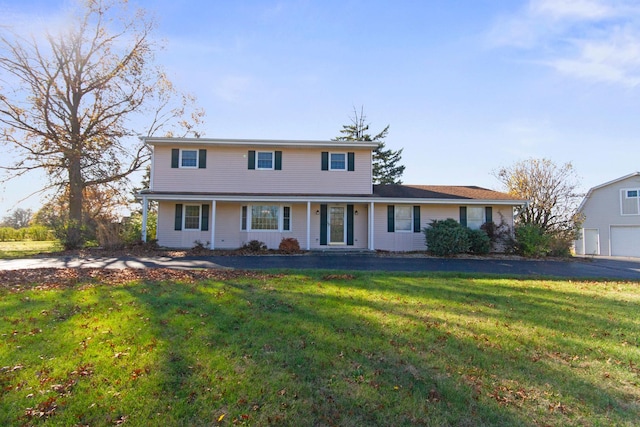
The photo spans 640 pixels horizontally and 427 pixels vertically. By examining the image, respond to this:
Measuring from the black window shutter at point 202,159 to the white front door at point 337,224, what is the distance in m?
6.66

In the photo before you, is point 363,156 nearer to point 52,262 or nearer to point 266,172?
point 266,172

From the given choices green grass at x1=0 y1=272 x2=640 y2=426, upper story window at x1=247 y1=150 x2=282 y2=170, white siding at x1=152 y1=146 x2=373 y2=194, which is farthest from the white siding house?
green grass at x1=0 y1=272 x2=640 y2=426

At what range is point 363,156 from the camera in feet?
57.6

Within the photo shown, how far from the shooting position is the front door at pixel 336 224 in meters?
17.1

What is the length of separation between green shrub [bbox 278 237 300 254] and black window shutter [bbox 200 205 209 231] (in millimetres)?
3891

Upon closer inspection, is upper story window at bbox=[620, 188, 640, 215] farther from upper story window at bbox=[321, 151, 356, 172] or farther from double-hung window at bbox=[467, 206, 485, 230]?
upper story window at bbox=[321, 151, 356, 172]

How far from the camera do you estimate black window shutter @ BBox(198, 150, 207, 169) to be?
17172 millimetres

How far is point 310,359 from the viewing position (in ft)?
12.7

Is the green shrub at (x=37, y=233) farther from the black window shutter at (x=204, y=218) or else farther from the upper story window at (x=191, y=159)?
the black window shutter at (x=204, y=218)

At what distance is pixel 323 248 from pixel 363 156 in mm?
5133

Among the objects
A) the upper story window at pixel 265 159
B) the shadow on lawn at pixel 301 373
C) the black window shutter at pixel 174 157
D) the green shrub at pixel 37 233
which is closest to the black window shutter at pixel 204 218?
the black window shutter at pixel 174 157

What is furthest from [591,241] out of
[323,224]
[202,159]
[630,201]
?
[202,159]

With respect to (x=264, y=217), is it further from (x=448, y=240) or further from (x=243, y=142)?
(x=448, y=240)

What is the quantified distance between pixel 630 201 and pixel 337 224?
21225 millimetres
